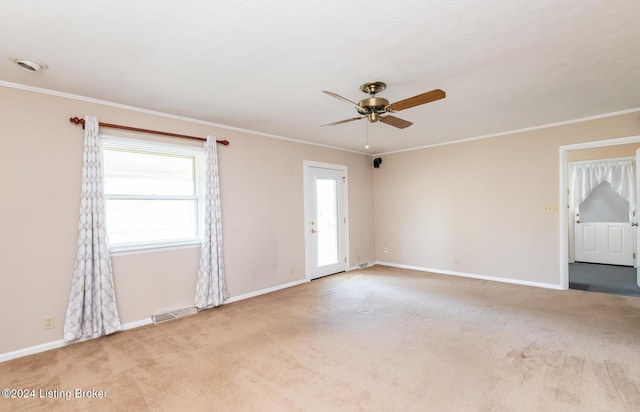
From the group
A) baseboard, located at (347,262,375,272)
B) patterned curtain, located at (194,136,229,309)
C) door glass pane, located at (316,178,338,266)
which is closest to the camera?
patterned curtain, located at (194,136,229,309)

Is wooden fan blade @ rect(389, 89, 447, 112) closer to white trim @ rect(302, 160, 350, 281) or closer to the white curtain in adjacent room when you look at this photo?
white trim @ rect(302, 160, 350, 281)

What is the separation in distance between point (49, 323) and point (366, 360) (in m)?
3.13

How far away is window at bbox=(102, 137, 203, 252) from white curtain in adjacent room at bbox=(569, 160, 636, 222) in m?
7.90

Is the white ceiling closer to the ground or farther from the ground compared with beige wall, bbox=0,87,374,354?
farther from the ground

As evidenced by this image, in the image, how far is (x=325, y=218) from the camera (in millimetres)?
5941

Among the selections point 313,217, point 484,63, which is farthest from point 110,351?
point 484,63

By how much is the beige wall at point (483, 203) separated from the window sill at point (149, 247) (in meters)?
4.22

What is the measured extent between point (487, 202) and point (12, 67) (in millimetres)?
6323

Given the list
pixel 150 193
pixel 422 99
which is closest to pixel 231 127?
pixel 150 193

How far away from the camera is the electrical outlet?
9.78 ft

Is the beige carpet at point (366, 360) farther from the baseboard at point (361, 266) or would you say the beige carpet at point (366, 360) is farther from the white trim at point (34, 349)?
the baseboard at point (361, 266)

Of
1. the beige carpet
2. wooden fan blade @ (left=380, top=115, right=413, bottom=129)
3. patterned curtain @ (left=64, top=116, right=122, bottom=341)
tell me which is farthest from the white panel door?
patterned curtain @ (left=64, top=116, right=122, bottom=341)

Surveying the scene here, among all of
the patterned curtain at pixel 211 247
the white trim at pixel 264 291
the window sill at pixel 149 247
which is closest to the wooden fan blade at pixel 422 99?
the patterned curtain at pixel 211 247

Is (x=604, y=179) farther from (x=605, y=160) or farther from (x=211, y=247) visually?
(x=211, y=247)
